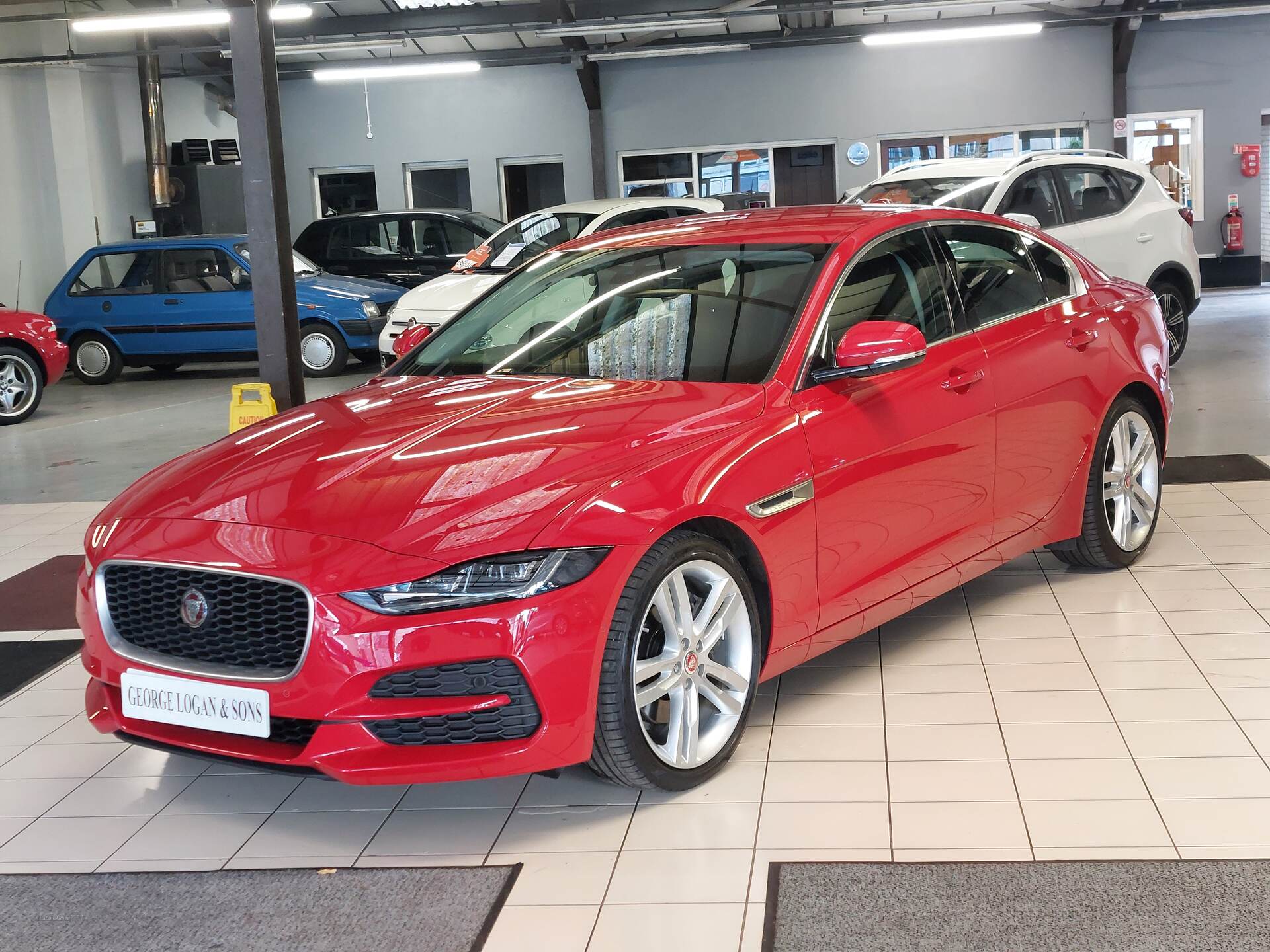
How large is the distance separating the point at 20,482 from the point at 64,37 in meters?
10.2

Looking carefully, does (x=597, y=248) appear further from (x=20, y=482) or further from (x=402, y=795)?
(x=20, y=482)

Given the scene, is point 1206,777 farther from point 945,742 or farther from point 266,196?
point 266,196

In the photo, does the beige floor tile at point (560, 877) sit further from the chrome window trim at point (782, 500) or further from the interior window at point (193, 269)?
the interior window at point (193, 269)

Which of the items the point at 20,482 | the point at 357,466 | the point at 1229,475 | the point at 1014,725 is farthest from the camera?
the point at 20,482

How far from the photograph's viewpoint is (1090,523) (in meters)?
4.75

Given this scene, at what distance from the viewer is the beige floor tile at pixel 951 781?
10.3 feet

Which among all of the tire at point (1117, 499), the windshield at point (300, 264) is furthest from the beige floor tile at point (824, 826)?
the windshield at point (300, 264)

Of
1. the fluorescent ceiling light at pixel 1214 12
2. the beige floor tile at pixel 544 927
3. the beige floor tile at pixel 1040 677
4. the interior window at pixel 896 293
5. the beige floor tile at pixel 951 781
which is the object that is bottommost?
the beige floor tile at pixel 544 927

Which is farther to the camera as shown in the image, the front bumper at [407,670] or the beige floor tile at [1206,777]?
the beige floor tile at [1206,777]

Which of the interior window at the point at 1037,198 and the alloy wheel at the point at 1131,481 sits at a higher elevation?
the interior window at the point at 1037,198

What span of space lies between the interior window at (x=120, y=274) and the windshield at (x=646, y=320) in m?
10.5

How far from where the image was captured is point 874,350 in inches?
136

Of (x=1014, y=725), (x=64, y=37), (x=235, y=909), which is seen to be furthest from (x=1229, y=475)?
(x=64, y=37)

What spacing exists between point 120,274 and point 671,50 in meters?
7.81
